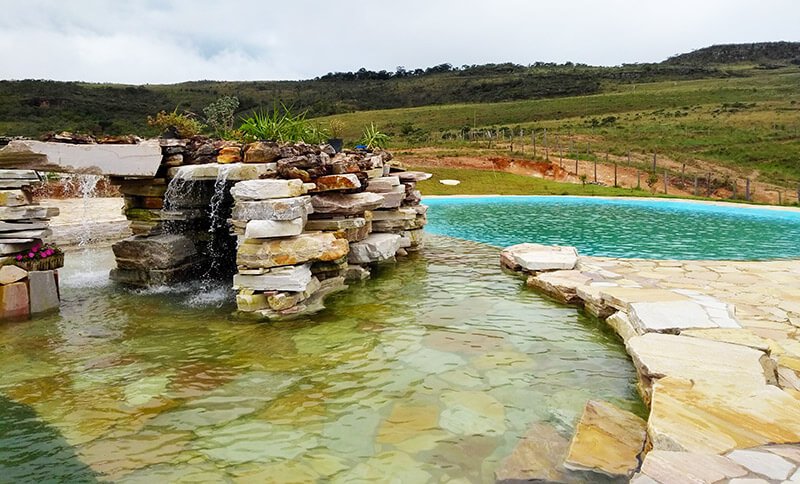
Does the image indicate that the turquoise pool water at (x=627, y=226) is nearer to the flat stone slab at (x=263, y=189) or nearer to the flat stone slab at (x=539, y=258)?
the flat stone slab at (x=539, y=258)

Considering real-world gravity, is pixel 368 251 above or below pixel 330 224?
below

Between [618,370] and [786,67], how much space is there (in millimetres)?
83913

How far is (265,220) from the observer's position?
602cm

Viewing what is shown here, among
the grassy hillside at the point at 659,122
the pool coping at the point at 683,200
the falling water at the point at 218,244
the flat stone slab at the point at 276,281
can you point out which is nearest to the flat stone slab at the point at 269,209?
the flat stone slab at the point at 276,281

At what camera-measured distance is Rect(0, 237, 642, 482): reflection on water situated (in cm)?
327

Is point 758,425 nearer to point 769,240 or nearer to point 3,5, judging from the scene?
point 769,240

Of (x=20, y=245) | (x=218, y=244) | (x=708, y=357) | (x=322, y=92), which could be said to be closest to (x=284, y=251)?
(x=218, y=244)

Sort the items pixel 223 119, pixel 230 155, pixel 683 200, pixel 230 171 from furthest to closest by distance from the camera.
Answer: pixel 683 200, pixel 223 119, pixel 230 155, pixel 230 171

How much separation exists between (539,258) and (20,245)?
7135mm

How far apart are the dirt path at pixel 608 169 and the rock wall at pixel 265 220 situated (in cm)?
2036

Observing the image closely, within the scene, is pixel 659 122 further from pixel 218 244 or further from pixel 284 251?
pixel 284 251

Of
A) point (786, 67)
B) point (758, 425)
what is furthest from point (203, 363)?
point (786, 67)

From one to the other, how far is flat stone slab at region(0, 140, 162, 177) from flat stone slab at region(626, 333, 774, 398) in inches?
258

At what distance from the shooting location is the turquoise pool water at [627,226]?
10.5 metres
